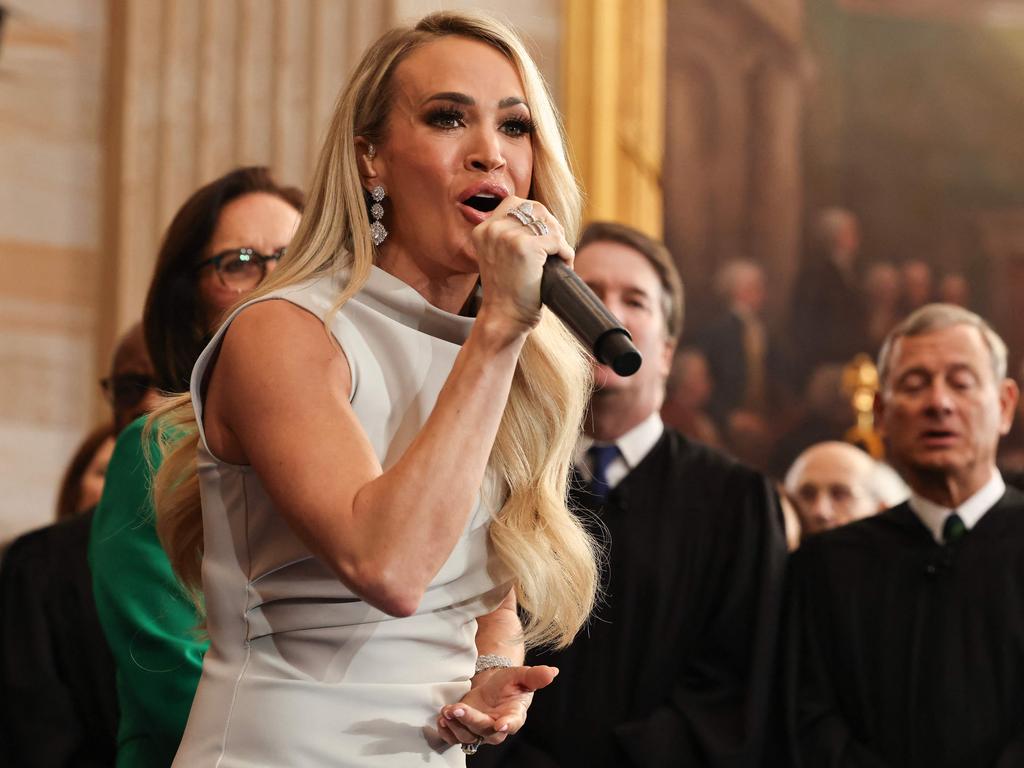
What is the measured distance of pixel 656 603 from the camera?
3.90m

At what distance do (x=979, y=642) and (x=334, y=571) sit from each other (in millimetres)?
2543

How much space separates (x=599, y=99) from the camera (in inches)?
285

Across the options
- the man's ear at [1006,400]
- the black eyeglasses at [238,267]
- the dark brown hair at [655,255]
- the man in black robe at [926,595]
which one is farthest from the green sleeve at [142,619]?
the man's ear at [1006,400]

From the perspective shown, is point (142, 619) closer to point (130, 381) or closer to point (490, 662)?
point (490, 662)

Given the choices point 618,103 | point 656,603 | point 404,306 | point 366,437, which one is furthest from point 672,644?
point 618,103

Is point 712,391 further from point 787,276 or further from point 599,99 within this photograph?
point 599,99

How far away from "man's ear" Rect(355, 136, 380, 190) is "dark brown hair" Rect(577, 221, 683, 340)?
7.05 feet

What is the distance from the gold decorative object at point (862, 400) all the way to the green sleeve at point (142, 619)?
5123 mm

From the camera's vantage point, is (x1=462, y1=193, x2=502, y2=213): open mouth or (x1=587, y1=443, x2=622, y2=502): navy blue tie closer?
(x1=462, y1=193, x2=502, y2=213): open mouth

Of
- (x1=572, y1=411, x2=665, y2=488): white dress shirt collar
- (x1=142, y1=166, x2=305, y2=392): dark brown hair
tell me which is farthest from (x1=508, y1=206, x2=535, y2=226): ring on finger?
(x1=572, y1=411, x2=665, y2=488): white dress shirt collar

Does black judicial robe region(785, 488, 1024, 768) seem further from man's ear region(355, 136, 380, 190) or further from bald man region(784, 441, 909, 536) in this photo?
man's ear region(355, 136, 380, 190)

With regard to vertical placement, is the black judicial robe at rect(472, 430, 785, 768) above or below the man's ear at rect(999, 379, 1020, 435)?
below

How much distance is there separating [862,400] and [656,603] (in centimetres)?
385

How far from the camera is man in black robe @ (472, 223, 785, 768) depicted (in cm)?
375
